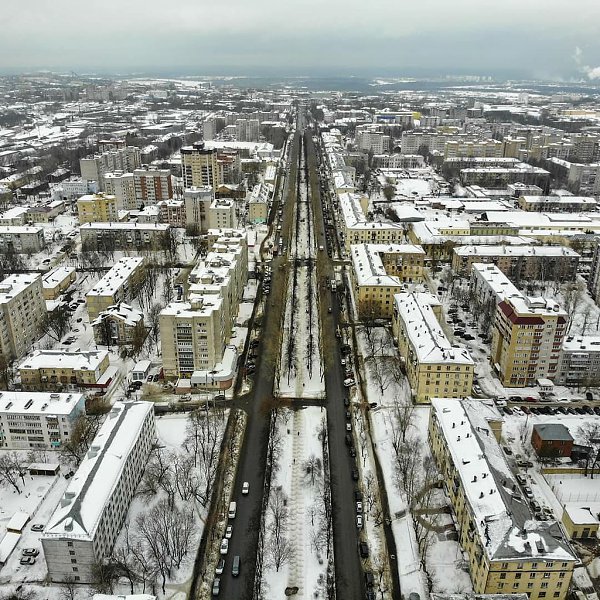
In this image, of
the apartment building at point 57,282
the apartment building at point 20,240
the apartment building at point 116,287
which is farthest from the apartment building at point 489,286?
the apartment building at point 20,240

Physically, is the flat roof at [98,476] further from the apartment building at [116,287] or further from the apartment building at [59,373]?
the apartment building at [116,287]

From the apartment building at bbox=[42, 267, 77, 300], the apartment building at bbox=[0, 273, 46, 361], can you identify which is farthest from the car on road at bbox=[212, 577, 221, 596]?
the apartment building at bbox=[42, 267, 77, 300]

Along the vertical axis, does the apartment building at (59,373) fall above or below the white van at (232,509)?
above

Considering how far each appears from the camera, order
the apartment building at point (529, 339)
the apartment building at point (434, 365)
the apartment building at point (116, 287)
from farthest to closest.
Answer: the apartment building at point (116, 287), the apartment building at point (529, 339), the apartment building at point (434, 365)

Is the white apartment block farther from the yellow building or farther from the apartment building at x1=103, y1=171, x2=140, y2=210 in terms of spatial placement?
the apartment building at x1=103, y1=171, x2=140, y2=210

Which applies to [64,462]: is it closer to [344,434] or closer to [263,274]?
[344,434]

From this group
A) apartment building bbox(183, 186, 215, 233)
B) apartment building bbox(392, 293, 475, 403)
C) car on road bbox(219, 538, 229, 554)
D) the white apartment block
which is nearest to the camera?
car on road bbox(219, 538, 229, 554)
